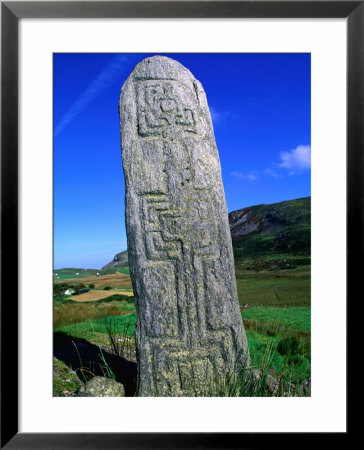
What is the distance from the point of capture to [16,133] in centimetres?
190

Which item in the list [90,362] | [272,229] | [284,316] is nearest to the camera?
[90,362]

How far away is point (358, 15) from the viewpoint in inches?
74.2

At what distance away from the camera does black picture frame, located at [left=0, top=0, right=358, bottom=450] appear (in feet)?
6.06

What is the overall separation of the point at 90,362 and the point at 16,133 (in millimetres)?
1908

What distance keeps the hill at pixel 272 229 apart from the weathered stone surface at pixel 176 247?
5.73 feet

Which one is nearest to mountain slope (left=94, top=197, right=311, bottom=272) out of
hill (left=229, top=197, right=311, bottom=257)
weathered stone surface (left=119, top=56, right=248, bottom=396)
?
hill (left=229, top=197, right=311, bottom=257)

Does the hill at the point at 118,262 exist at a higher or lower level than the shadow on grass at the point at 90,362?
higher

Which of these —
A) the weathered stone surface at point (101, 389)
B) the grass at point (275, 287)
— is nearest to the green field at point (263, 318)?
the grass at point (275, 287)

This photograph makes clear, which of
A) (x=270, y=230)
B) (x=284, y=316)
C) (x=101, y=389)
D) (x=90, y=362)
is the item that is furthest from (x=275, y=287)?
(x=101, y=389)

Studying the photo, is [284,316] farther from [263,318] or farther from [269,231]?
[269,231]

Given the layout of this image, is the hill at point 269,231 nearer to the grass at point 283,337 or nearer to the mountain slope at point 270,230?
the mountain slope at point 270,230

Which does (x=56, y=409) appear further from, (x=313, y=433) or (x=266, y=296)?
(x=266, y=296)

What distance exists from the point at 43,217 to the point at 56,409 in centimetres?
105

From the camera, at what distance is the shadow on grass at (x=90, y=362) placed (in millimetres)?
2854
